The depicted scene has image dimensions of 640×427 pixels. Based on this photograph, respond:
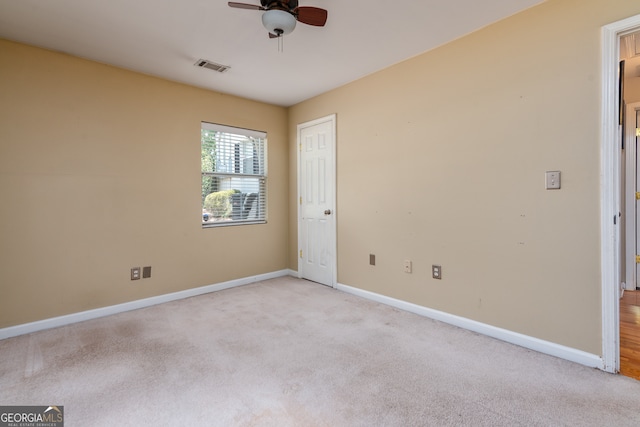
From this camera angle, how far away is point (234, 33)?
8.25 ft

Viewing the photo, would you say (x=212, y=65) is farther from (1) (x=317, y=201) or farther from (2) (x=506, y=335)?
(2) (x=506, y=335)

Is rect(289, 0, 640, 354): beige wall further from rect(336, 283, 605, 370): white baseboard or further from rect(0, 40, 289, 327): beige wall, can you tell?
rect(0, 40, 289, 327): beige wall

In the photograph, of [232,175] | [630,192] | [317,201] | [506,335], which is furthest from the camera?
[317,201]

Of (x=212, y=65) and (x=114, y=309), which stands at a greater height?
(x=212, y=65)

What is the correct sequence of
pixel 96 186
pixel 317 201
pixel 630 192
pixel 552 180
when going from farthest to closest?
pixel 317 201, pixel 630 192, pixel 96 186, pixel 552 180

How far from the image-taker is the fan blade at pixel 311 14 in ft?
6.36

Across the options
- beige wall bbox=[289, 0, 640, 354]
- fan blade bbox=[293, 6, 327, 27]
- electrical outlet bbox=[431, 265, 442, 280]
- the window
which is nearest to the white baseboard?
beige wall bbox=[289, 0, 640, 354]

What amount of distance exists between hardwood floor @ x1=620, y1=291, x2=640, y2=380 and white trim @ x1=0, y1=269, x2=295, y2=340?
146 inches

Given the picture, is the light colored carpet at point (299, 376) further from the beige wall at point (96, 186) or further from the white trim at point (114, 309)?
the beige wall at point (96, 186)

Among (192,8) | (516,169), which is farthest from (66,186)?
(516,169)

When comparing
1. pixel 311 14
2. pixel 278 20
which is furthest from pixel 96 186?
pixel 311 14

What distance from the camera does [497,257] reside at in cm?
249

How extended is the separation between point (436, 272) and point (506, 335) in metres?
0.73

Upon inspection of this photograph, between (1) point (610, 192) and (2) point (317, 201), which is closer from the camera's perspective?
(1) point (610, 192)
